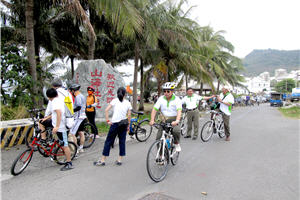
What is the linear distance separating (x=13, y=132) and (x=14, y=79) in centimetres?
216

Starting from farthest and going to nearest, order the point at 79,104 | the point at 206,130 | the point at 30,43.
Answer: the point at 30,43, the point at 206,130, the point at 79,104

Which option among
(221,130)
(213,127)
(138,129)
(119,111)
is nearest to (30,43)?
(138,129)

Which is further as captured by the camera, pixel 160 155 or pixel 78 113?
pixel 78 113

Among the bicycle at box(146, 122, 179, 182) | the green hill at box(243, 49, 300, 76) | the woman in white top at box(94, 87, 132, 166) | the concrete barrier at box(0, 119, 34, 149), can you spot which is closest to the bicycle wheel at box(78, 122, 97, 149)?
the concrete barrier at box(0, 119, 34, 149)

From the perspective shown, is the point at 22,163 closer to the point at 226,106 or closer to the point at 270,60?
the point at 226,106

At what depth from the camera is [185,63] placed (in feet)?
51.7

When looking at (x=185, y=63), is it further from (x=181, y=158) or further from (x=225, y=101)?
(x=181, y=158)

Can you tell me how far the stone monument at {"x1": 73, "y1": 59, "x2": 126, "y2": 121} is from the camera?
9992mm

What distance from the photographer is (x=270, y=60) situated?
164 m

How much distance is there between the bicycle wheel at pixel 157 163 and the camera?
392 cm

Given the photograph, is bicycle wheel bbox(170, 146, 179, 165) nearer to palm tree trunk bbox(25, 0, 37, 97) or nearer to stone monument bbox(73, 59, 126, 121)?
stone monument bbox(73, 59, 126, 121)

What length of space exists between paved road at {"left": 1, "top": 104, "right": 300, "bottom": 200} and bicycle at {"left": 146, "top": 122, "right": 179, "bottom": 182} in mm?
171

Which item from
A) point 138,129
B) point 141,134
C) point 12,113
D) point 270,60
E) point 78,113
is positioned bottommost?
point 141,134

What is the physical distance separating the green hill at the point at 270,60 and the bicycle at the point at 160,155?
149747 millimetres
